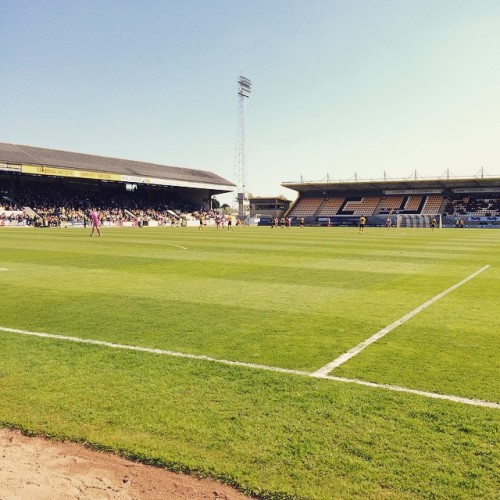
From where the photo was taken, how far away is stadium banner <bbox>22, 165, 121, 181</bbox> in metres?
55.1

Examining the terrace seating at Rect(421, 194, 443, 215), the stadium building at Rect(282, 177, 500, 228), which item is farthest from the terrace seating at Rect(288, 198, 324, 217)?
the terrace seating at Rect(421, 194, 443, 215)

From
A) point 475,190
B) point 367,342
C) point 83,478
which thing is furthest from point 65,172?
point 83,478

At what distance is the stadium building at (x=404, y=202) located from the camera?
7169cm

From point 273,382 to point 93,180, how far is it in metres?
70.5

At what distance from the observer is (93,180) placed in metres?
71.1

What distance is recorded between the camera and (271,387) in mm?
5094

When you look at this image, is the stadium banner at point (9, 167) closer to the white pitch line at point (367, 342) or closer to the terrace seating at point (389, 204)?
the white pitch line at point (367, 342)

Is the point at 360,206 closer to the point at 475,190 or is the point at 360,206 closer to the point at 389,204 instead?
the point at 389,204

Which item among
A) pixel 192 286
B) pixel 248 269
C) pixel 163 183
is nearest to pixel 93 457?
pixel 192 286

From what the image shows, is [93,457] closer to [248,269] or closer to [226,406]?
[226,406]

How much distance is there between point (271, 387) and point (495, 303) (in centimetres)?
668

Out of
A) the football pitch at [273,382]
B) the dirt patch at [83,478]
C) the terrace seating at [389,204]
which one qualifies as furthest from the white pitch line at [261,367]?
the terrace seating at [389,204]

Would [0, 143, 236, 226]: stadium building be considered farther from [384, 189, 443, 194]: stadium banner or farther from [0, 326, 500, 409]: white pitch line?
[0, 326, 500, 409]: white pitch line

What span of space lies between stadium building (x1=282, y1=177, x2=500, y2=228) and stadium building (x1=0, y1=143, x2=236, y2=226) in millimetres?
15629
